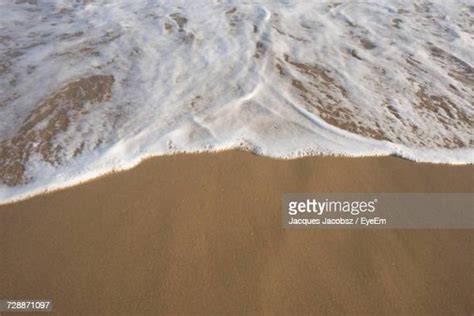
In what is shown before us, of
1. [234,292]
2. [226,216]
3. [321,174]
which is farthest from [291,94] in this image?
[234,292]

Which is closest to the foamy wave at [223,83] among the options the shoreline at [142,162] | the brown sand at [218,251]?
the shoreline at [142,162]

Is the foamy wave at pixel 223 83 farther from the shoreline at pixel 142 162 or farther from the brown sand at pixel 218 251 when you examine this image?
the brown sand at pixel 218 251

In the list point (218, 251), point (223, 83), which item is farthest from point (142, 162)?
point (223, 83)

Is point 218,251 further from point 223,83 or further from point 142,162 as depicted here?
point 223,83

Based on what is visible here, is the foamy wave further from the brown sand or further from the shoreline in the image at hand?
the brown sand

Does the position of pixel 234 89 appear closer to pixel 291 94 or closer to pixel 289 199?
pixel 291 94

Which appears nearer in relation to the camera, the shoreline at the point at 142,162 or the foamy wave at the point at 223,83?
the shoreline at the point at 142,162
